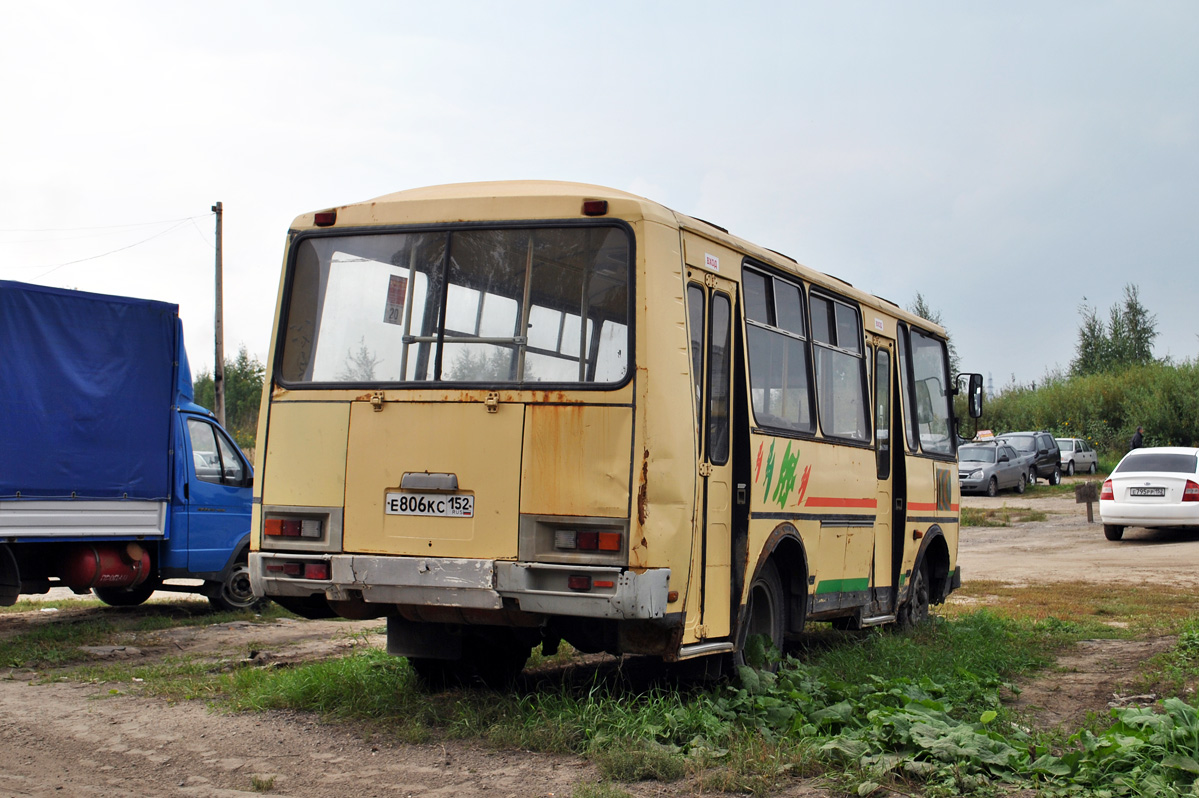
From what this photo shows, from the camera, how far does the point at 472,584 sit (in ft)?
21.1

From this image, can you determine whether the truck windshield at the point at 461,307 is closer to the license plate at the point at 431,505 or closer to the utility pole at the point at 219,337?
the license plate at the point at 431,505

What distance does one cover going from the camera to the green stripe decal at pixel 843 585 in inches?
349

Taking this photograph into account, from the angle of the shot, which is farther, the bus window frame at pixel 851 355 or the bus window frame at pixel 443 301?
the bus window frame at pixel 851 355

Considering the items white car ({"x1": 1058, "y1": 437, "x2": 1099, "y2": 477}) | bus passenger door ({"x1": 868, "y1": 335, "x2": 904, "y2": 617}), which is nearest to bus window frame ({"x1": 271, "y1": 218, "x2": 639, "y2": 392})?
bus passenger door ({"x1": 868, "y1": 335, "x2": 904, "y2": 617})

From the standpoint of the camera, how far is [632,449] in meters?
6.31

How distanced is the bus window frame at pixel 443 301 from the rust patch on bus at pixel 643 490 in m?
0.43

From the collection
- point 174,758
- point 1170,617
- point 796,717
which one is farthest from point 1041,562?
point 174,758

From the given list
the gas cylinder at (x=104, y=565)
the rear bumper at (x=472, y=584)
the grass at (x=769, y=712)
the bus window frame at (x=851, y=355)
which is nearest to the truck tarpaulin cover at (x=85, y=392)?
the gas cylinder at (x=104, y=565)

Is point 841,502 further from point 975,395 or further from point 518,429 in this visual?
point 975,395

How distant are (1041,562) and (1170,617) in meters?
7.12

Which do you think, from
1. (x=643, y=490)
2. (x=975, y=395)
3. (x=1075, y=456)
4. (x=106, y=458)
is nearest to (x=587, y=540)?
(x=643, y=490)

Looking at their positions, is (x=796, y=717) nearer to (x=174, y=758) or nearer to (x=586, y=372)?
(x=586, y=372)

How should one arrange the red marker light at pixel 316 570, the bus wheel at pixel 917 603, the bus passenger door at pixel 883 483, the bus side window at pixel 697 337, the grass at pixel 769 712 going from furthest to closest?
the bus wheel at pixel 917 603
the bus passenger door at pixel 883 483
the bus side window at pixel 697 337
the red marker light at pixel 316 570
the grass at pixel 769 712

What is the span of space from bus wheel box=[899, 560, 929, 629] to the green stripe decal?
1.46 meters
